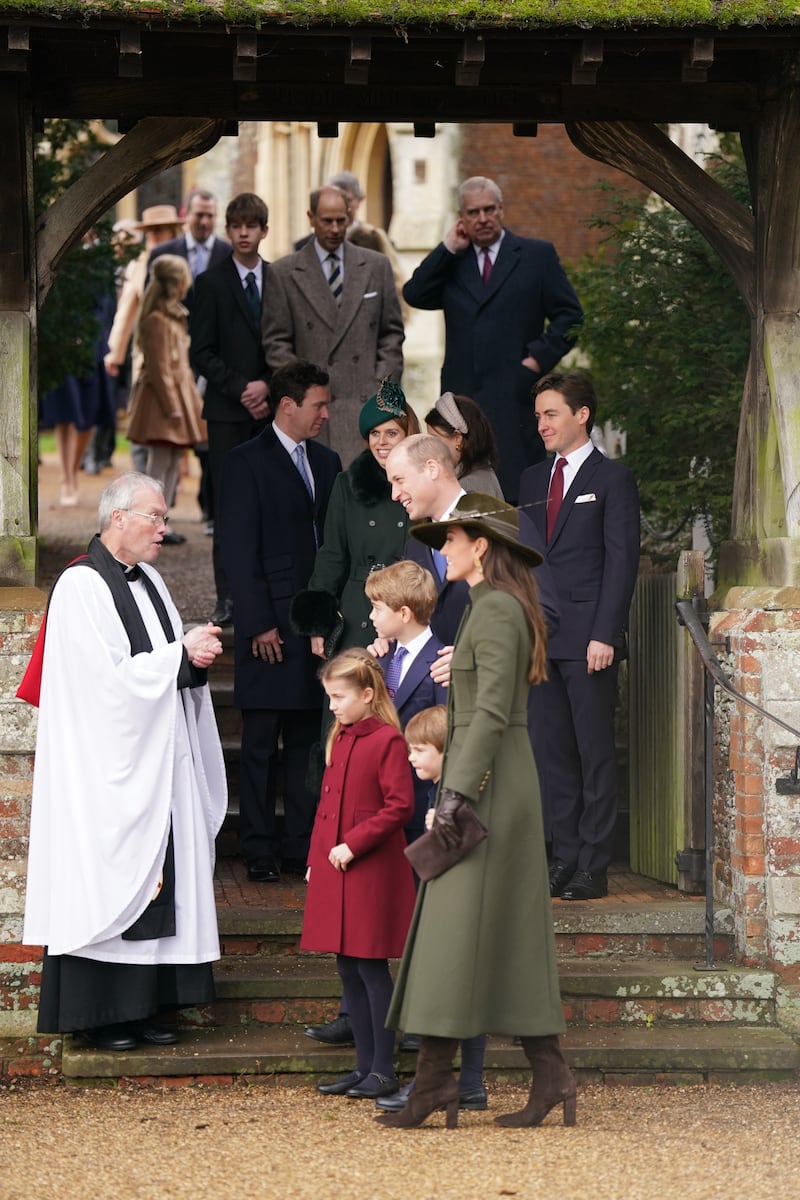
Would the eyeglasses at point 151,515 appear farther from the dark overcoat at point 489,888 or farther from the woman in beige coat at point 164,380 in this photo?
the woman in beige coat at point 164,380

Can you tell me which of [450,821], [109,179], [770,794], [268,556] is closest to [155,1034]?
[450,821]

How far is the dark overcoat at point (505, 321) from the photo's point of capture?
28.9 ft

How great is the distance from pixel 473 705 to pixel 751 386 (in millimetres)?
2478

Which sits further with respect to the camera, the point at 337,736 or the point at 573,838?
the point at 573,838

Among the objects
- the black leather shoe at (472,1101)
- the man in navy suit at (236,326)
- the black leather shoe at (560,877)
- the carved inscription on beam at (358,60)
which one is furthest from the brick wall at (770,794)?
the man in navy suit at (236,326)

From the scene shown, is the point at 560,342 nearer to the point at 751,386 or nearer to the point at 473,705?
the point at 751,386

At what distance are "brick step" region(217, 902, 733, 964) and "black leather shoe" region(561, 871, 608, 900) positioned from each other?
0.17m

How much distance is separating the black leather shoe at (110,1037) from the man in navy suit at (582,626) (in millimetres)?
1818

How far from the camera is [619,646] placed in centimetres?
734

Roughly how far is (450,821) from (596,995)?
165 centimetres

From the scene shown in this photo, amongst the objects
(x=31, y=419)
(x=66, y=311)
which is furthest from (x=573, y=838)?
(x=66, y=311)

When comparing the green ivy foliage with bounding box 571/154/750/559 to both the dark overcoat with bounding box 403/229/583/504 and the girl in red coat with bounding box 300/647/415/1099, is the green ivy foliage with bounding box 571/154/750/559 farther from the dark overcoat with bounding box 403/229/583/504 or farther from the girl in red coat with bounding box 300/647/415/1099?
the girl in red coat with bounding box 300/647/415/1099

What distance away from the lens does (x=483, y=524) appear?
5684 mm

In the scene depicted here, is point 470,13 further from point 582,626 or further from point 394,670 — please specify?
point 582,626
